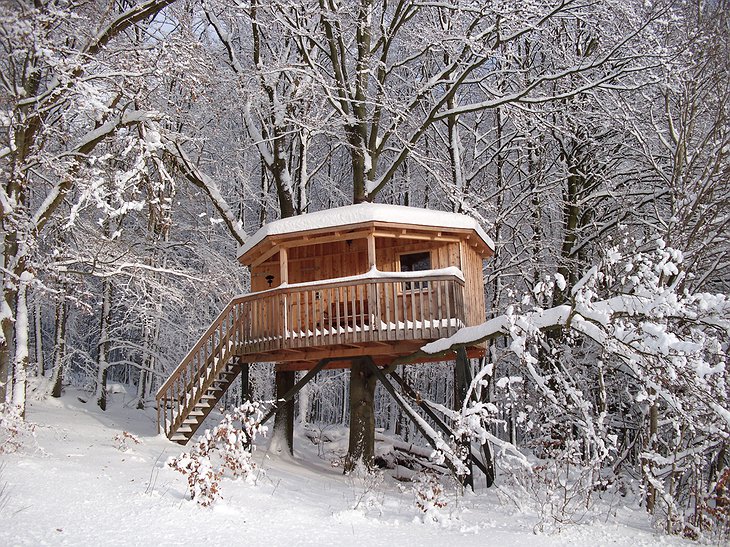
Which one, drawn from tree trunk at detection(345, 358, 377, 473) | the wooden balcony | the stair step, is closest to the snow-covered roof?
the wooden balcony

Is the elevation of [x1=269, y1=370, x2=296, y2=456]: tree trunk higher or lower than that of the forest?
lower

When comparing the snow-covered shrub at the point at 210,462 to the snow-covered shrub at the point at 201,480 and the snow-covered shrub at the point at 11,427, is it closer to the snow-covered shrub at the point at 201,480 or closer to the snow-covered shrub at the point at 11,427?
the snow-covered shrub at the point at 201,480

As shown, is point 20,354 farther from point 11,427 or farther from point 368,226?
point 368,226

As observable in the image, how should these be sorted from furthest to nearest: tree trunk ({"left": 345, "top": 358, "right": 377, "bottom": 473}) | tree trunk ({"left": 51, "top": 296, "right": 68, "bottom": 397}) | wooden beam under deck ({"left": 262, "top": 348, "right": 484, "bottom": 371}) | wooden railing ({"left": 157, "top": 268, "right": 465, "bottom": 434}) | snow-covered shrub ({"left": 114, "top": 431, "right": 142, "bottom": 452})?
tree trunk ({"left": 51, "top": 296, "right": 68, "bottom": 397})
wooden beam under deck ({"left": 262, "top": 348, "right": 484, "bottom": 371})
tree trunk ({"left": 345, "top": 358, "right": 377, "bottom": 473})
wooden railing ({"left": 157, "top": 268, "right": 465, "bottom": 434})
snow-covered shrub ({"left": 114, "top": 431, "right": 142, "bottom": 452})

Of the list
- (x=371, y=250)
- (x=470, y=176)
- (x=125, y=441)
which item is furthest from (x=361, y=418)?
(x=470, y=176)

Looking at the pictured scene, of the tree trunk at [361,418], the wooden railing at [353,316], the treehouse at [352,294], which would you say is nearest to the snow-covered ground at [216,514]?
the wooden railing at [353,316]

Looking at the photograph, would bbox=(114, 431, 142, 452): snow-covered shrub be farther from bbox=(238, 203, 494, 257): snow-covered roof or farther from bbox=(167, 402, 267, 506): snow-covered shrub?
bbox=(238, 203, 494, 257): snow-covered roof

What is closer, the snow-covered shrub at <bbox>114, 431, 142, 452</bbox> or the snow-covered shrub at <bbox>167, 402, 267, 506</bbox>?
the snow-covered shrub at <bbox>167, 402, 267, 506</bbox>

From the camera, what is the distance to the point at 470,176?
2005 cm

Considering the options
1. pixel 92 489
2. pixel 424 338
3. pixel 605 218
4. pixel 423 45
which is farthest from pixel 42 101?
pixel 605 218

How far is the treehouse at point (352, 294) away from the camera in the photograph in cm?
1291

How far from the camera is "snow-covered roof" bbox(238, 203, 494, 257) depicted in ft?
43.7

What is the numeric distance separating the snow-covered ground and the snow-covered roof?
5035 millimetres

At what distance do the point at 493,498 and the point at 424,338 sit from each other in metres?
3.19
